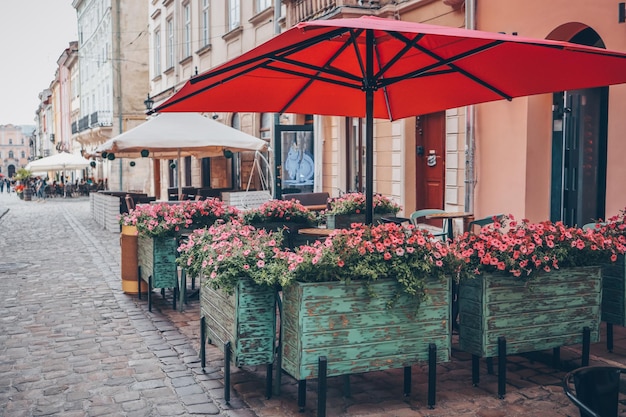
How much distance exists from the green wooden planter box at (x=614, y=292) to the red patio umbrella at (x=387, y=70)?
140 cm

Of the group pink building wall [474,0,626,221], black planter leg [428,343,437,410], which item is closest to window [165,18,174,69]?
pink building wall [474,0,626,221]

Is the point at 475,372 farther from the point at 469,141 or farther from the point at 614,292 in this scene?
the point at 469,141

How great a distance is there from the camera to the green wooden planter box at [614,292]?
4926 mm

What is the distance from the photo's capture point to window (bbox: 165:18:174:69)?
85.1 feet

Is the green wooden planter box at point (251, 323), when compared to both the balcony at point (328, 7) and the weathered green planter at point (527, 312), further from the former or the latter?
the balcony at point (328, 7)

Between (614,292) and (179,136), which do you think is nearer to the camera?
(614,292)

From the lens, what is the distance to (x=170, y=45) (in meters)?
26.2

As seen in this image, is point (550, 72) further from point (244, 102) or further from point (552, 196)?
point (552, 196)

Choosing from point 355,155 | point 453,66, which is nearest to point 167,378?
point 453,66

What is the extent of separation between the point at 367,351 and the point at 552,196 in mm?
5877

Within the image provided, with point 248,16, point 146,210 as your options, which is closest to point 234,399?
point 146,210

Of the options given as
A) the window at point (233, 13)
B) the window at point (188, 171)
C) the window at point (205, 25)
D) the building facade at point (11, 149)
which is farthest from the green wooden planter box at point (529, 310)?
the building facade at point (11, 149)

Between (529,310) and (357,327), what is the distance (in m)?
1.25

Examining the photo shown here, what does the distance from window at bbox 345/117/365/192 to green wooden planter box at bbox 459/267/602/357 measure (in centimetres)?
903
